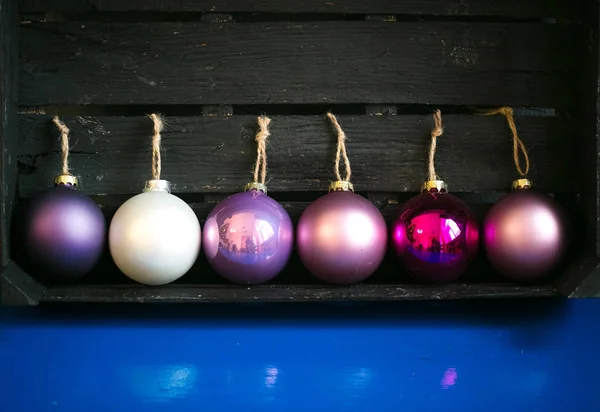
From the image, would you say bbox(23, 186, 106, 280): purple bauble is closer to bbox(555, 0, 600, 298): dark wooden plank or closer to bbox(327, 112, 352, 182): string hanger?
bbox(327, 112, 352, 182): string hanger

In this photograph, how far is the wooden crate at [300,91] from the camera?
1186mm

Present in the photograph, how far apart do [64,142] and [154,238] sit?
33 cm

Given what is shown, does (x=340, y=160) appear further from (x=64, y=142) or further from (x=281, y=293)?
(x=64, y=142)

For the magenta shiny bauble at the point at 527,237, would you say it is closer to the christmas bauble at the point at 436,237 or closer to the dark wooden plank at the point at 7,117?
the christmas bauble at the point at 436,237

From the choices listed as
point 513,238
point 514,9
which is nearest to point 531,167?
point 513,238

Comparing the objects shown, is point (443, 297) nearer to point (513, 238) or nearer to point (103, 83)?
point (513, 238)

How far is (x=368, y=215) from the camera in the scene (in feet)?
3.50

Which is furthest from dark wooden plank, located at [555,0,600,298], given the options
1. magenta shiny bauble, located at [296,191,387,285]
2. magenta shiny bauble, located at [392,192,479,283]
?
magenta shiny bauble, located at [296,191,387,285]

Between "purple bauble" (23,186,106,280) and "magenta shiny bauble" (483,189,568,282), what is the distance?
780 mm

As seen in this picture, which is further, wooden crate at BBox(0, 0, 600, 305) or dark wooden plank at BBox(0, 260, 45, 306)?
wooden crate at BBox(0, 0, 600, 305)

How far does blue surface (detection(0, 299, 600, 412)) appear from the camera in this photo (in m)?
0.98

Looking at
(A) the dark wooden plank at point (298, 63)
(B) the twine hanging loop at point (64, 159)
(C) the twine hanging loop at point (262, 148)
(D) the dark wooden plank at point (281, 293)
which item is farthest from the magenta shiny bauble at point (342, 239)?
(B) the twine hanging loop at point (64, 159)

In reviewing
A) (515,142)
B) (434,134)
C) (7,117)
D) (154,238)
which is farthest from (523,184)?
(7,117)

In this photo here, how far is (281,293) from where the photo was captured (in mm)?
1074
